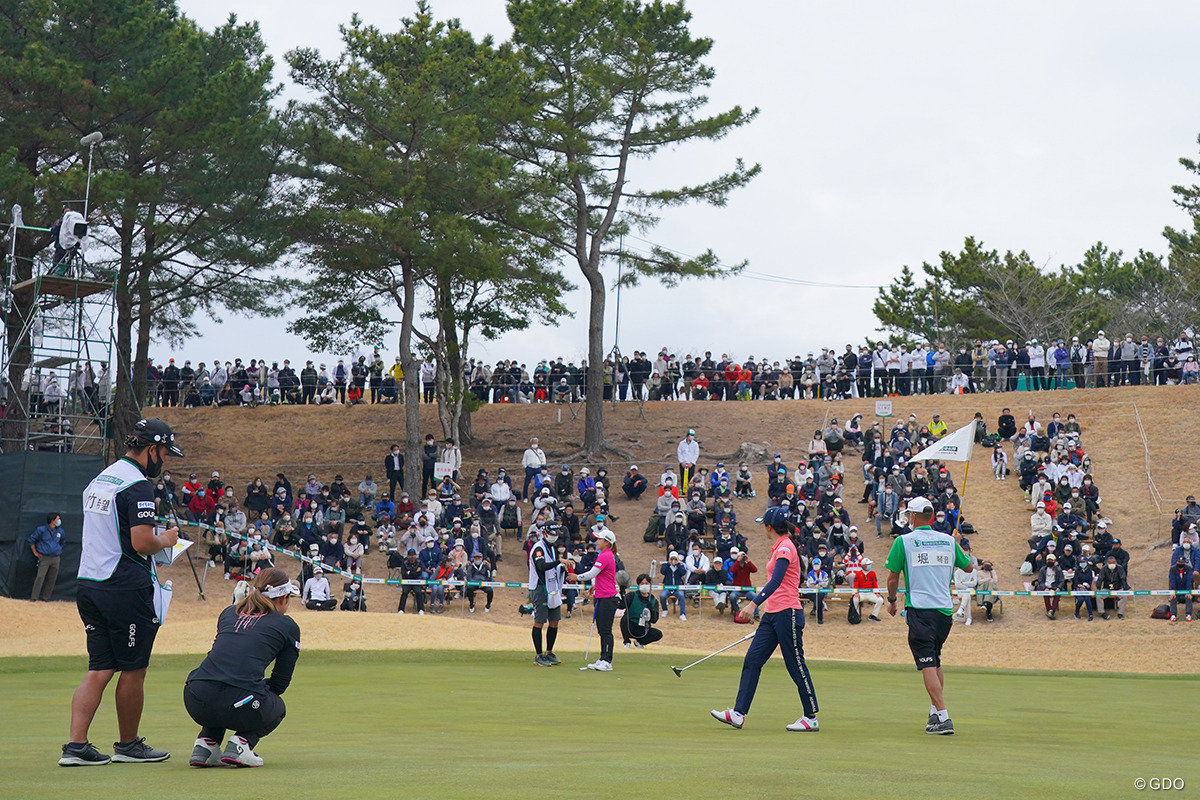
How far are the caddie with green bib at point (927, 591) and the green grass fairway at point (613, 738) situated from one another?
15.4 inches

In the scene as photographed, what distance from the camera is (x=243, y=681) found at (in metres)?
6.70

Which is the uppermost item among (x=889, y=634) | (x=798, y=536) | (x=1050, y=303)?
(x=1050, y=303)

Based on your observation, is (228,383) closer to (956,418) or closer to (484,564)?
(484,564)

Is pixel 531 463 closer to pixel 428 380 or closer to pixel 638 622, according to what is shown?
pixel 428 380

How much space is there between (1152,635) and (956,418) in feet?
58.5

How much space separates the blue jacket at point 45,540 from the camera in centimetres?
2573

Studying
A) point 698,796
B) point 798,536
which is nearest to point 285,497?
point 798,536

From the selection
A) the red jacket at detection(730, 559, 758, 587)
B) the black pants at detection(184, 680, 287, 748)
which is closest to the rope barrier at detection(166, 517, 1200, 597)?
the red jacket at detection(730, 559, 758, 587)

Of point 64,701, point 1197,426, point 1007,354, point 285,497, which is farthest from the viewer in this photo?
point 1007,354

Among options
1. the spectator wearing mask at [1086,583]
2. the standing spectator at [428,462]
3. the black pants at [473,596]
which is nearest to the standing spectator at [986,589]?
the spectator wearing mask at [1086,583]

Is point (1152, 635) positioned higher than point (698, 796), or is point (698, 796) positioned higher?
point (698, 796)

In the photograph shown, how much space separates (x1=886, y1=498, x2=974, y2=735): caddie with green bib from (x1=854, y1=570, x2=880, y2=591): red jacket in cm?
1728

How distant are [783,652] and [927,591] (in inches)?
46.6

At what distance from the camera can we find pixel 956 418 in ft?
137
